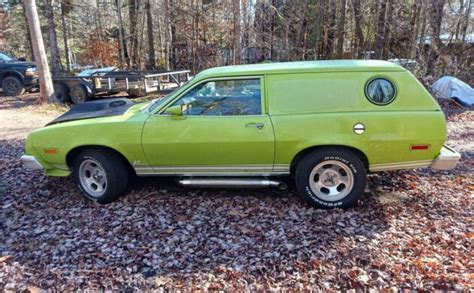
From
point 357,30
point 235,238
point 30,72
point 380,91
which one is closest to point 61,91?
point 30,72

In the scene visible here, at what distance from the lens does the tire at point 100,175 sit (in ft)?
13.6

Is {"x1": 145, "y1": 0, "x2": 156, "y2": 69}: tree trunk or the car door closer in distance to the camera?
the car door

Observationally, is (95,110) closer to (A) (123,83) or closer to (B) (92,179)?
(B) (92,179)

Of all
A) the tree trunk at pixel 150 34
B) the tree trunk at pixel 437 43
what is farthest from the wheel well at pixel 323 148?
the tree trunk at pixel 150 34

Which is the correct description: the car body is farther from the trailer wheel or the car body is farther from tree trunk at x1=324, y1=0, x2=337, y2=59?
tree trunk at x1=324, y1=0, x2=337, y2=59

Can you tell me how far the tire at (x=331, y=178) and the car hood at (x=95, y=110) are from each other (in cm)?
234

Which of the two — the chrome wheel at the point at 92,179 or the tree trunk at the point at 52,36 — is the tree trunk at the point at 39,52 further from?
the chrome wheel at the point at 92,179

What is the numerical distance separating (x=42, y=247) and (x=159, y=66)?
Answer: 18610 millimetres

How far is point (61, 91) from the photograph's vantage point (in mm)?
12102

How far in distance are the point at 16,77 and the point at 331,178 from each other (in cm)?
1416

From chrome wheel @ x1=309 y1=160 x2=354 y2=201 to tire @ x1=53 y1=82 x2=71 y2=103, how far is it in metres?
10.8

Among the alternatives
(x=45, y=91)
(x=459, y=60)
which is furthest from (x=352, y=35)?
(x=45, y=91)

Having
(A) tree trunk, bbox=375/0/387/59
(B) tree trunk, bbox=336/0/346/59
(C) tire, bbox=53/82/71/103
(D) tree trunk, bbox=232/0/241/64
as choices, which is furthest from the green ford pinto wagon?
(B) tree trunk, bbox=336/0/346/59

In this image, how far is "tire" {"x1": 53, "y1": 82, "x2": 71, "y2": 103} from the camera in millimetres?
12078
